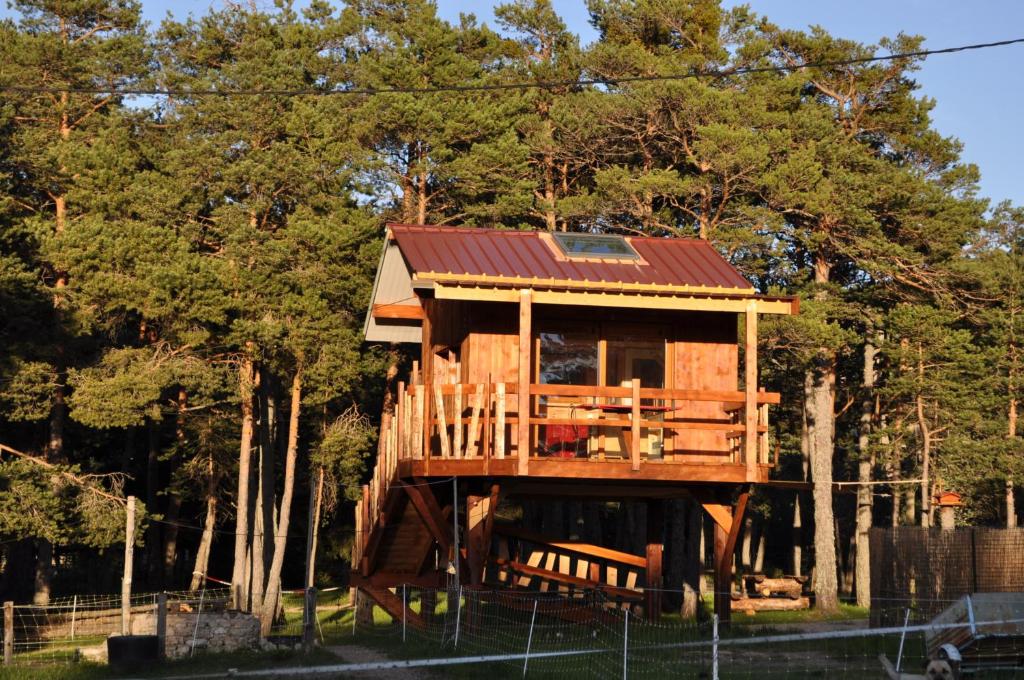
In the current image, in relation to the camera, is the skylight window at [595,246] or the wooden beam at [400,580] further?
the wooden beam at [400,580]

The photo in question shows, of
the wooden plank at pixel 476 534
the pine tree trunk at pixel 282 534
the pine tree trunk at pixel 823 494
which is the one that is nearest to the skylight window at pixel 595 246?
the wooden plank at pixel 476 534

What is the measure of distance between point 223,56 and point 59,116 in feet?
29.1

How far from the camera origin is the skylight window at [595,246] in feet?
71.2

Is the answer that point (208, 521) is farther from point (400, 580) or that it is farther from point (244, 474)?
point (400, 580)

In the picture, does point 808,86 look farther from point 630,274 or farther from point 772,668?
point 772,668

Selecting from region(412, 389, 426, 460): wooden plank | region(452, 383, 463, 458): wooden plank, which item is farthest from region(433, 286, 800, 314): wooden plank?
region(412, 389, 426, 460): wooden plank

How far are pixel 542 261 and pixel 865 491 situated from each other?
28.6m

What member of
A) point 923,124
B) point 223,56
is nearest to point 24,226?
point 223,56

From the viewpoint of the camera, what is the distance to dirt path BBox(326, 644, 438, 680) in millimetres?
16078

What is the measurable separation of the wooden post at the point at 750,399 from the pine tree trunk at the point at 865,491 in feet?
71.7

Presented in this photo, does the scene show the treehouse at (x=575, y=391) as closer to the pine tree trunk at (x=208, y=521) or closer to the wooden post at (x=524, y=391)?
the wooden post at (x=524, y=391)

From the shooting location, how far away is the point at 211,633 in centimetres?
2434

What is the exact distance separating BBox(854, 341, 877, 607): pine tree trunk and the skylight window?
21585 millimetres

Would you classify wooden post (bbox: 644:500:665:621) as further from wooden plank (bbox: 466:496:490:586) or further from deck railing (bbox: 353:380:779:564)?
wooden plank (bbox: 466:496:490:586)
